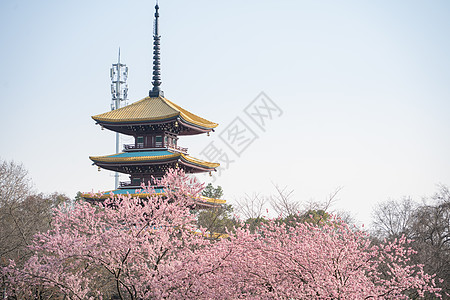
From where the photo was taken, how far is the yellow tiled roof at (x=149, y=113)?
2773cm

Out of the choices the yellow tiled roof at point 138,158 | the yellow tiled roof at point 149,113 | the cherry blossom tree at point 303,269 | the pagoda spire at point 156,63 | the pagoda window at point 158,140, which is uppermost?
the pagoda spire at point 156,63

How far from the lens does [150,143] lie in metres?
28.8

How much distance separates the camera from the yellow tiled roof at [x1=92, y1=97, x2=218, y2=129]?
27734 millimetres

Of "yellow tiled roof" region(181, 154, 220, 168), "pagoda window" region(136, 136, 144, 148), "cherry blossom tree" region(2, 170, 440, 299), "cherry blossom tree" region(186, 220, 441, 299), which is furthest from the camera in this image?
"pagoda window" region(136, 136, 144, 148)

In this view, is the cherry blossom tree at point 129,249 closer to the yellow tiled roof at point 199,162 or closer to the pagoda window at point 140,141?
the yellow tiled roof at point 199,162

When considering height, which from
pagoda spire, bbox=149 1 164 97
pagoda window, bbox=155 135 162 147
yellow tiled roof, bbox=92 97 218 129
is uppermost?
pagoda spire, bbox=149 1 164 97

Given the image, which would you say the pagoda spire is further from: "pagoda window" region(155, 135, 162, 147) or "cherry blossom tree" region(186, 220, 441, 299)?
"cherry blossom tree" region(186, 220, 441, 299)

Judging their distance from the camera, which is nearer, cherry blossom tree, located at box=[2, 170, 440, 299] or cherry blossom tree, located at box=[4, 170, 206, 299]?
cherry blossom tree, located at box=[2, 170, 440, 299]

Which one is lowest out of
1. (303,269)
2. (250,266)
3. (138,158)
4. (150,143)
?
(303,269)

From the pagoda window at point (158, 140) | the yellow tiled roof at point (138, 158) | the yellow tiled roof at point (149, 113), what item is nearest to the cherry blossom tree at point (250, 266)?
the yellow tiled roof at point (138, 158)

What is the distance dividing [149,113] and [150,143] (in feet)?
5.90

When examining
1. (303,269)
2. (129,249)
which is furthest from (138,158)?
(303,269)

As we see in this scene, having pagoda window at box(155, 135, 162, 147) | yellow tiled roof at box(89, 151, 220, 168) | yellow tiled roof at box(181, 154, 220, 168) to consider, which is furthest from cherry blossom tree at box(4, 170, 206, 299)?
pagoda window at box(155, 135, 162, 147)

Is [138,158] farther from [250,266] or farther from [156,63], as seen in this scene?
[250,266]
